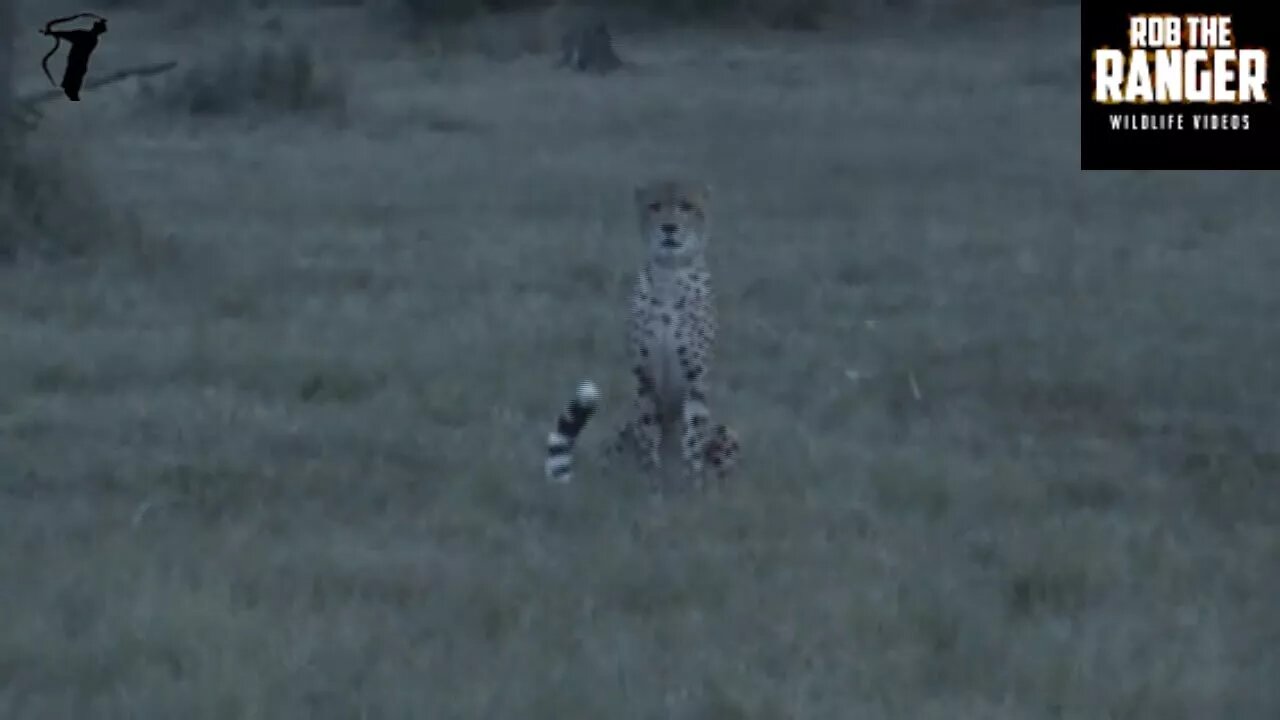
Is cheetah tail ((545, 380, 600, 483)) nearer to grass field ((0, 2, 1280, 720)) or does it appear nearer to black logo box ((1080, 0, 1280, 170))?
grass field ((0, 2, 1280, 720))

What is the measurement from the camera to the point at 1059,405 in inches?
290

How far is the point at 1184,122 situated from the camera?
578 inches

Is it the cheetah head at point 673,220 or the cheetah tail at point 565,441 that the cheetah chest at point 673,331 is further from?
the cheetah tail at point 565,441

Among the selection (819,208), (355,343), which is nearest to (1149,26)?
(819,208)

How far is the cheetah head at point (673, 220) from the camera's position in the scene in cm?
592

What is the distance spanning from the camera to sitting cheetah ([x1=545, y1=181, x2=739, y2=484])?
234 inches

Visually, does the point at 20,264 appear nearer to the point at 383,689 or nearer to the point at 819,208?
the point at 819,208

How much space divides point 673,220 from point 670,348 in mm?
337

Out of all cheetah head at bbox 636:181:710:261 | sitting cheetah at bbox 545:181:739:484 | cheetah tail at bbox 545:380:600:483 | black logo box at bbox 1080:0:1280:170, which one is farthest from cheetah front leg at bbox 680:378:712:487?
black logo box at bbox 1080:0:1280:170

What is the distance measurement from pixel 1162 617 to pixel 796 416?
228 cm

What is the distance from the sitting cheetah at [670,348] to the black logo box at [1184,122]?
323 inches

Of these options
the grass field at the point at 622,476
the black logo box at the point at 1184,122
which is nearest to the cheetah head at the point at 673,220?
the grass field at the point at 622,476

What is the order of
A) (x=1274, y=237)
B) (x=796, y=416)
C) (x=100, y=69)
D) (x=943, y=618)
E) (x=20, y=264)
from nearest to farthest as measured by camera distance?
(x=943, y=618) → (x=796, y=416) → (x=20, y=264) → (x=1274, y=237) → (x=100, y=69)

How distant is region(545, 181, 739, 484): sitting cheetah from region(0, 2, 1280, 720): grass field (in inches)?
5.5
